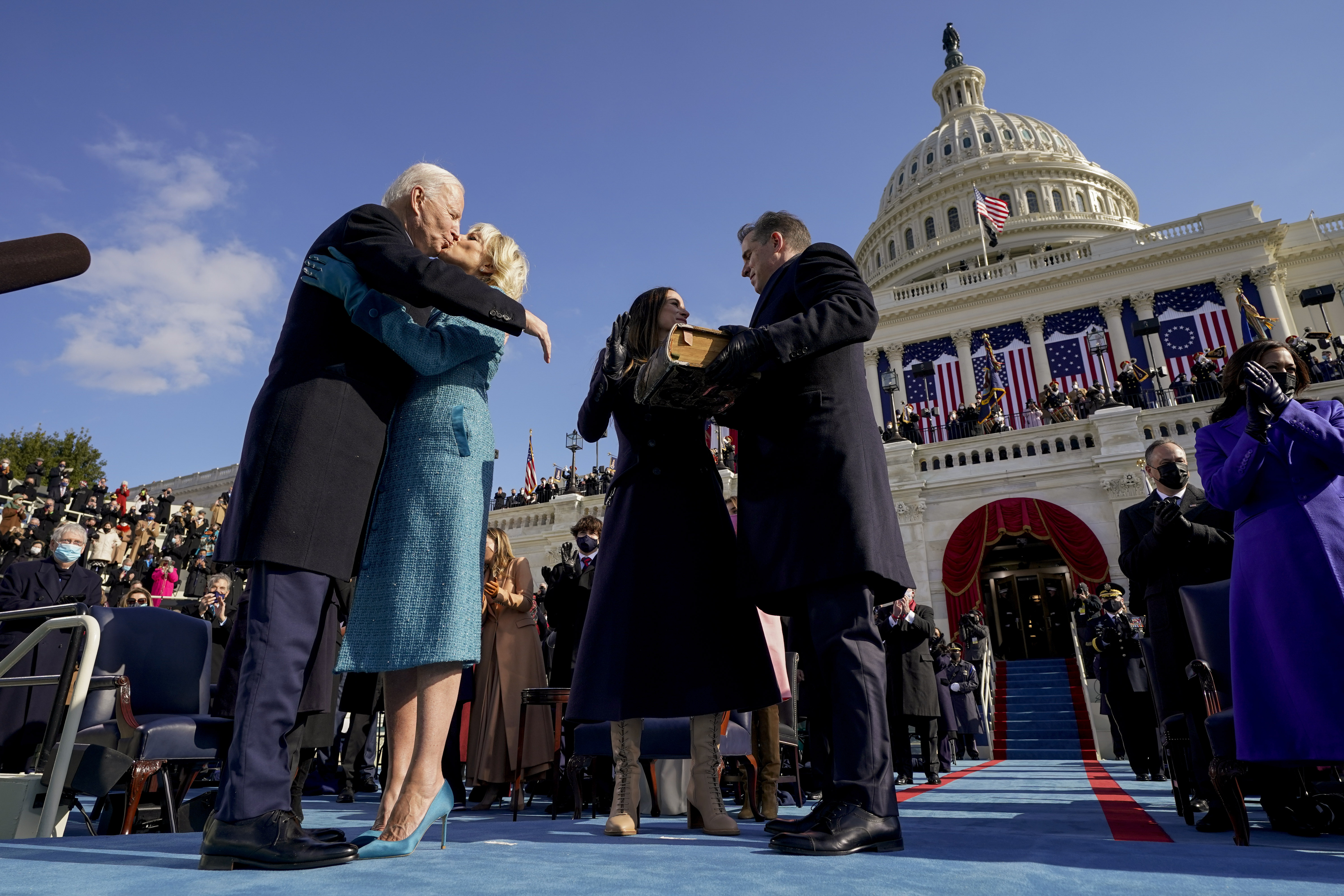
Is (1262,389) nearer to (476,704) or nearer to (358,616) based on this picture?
(358,616)

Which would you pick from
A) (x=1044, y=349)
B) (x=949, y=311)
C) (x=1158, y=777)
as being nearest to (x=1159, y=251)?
(x=1044, y=349)

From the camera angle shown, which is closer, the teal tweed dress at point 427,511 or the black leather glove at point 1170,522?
the teal tweed dress at point 427,511

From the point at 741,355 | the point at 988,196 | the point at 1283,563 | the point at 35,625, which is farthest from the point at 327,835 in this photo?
the point at 988,196

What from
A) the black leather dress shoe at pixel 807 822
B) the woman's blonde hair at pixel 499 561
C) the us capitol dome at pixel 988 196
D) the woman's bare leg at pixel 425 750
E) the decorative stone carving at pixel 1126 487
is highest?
the us capitol dome at pixel 988 196

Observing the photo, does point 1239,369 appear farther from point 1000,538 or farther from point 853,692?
point 1000,538

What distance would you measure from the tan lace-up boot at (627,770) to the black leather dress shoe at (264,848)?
112 cm

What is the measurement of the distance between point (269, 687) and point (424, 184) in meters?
1.55

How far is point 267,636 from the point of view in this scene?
1879 millimetres

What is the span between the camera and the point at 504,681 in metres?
5.05

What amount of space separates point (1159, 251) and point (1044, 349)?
578cm

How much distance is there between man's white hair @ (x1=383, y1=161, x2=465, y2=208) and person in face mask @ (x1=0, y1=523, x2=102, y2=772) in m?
2.70

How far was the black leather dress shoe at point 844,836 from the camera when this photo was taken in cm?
200

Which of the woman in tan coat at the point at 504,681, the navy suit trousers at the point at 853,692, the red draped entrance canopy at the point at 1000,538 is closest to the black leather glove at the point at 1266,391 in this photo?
the navy suit trousers at the point at 853,692

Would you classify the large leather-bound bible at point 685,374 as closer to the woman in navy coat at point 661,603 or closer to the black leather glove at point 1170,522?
the woman in navy coat at point 661,603
